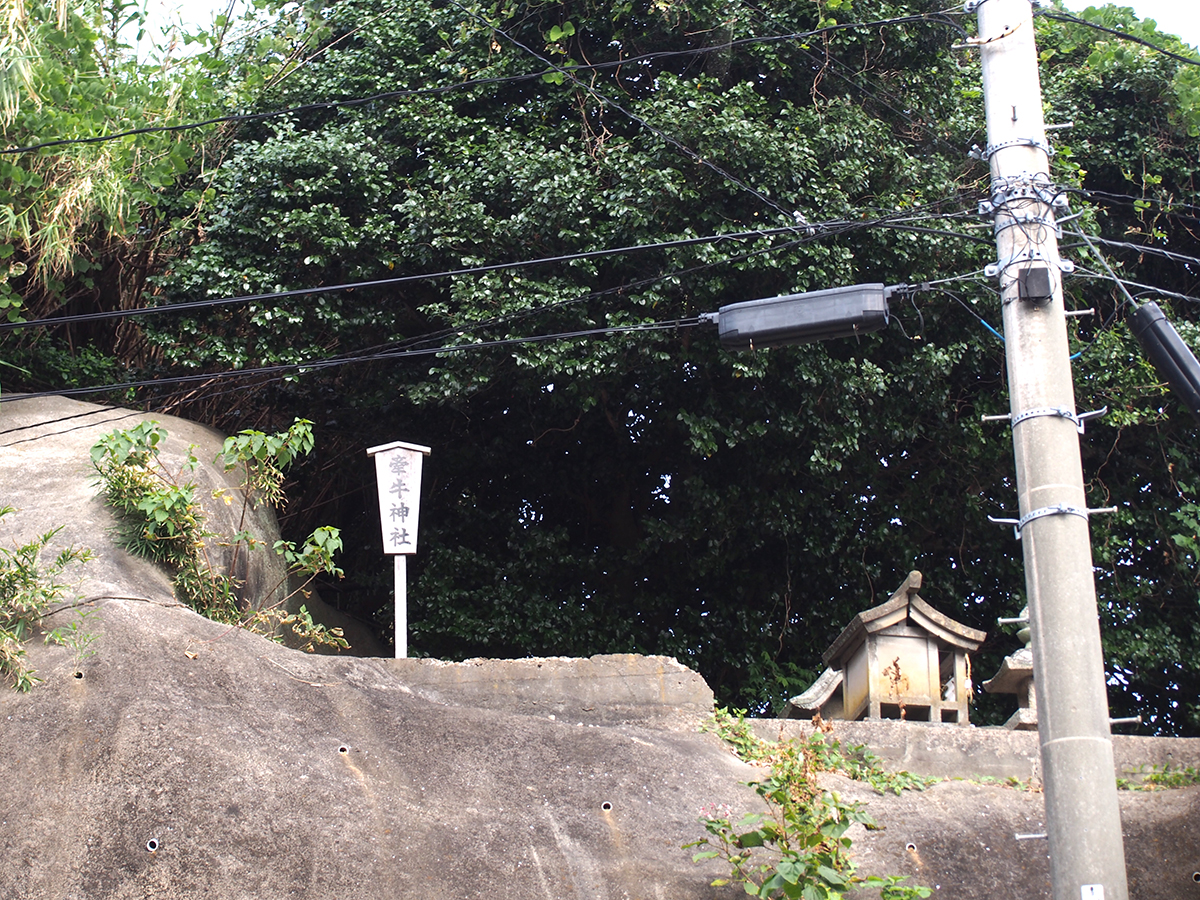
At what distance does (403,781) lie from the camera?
716 centimetres

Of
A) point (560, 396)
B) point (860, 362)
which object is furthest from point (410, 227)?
point (860, 362)

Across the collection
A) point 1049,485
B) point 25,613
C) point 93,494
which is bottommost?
point 25,613

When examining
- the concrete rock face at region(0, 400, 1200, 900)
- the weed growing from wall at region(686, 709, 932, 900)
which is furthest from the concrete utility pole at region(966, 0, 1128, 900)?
the concrete rock face at region(0, 400, 1200, 900)

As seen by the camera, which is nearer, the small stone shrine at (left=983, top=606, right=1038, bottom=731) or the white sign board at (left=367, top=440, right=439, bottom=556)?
the small stone shrine at (left=983, top=606, right=1038, bottom=731)

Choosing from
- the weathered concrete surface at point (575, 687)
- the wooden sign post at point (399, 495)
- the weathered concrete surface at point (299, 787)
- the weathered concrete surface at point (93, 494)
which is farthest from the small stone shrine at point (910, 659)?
the weathered concrete surface at point (93, 494)

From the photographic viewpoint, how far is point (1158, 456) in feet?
43.3

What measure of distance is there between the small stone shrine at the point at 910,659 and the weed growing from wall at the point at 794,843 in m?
1.74

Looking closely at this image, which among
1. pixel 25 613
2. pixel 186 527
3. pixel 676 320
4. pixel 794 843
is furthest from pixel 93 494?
pixel 794 843

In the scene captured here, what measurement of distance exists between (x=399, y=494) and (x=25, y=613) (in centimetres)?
304

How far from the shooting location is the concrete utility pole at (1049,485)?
510 centimetres

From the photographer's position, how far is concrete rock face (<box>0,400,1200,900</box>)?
20.9ft

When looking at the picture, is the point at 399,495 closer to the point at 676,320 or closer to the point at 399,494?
the point at 399,494

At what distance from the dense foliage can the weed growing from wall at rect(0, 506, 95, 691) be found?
4.15 metres

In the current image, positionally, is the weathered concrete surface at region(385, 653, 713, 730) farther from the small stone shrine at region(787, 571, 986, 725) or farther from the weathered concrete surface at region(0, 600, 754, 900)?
the small stone shrine at region(787, 571, 986, 725)
